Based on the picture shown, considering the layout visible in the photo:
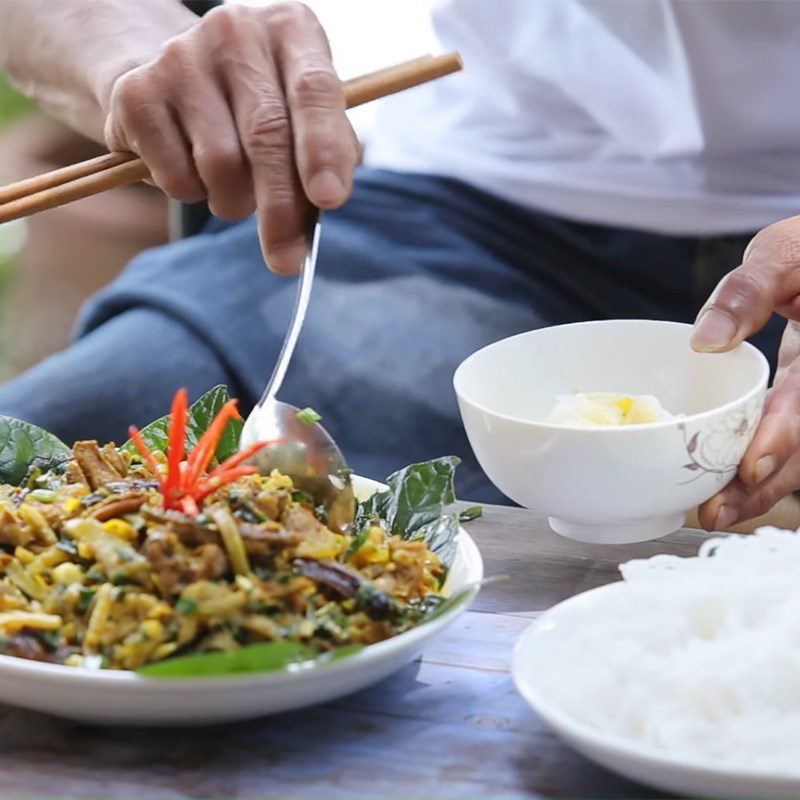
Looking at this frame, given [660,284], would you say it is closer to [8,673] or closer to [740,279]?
[740,279]

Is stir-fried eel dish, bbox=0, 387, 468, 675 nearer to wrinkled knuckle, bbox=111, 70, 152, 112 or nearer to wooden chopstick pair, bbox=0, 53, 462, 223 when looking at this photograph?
wooden chopstick pair, bbox=0, 53, 462, 223

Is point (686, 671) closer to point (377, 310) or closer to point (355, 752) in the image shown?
point (355, 752)

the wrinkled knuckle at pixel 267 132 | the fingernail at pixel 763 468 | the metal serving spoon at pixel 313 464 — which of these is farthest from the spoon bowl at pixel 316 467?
the fingernail at pixel 763 468

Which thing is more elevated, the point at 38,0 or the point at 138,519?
the point at 38,0

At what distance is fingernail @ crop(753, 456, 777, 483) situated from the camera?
1354 millimetres

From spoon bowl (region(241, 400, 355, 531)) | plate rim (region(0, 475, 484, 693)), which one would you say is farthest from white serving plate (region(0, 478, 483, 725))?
spoon bowl (region(241, 400, 355, 531))

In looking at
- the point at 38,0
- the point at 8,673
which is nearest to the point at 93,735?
the point at 8,673

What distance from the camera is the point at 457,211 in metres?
2.35

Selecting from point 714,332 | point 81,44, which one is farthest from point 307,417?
point 81,44

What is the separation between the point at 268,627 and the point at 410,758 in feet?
0.49

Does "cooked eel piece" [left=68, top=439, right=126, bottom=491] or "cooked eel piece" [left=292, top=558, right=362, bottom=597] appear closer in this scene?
"cooked eel piece" [left=292, top=558, right=362, bottom=597]

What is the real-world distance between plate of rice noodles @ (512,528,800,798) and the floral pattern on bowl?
0.18 metres

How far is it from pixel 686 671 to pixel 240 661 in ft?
1.07

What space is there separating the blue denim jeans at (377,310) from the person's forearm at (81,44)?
0.39 metres
